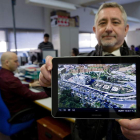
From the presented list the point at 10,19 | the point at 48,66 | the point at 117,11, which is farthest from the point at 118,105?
the point at 10,19

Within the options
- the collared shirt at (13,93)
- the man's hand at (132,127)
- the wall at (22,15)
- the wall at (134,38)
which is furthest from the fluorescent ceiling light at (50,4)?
the wall at (134,38)

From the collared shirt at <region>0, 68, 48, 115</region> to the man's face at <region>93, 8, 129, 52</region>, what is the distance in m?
1.18

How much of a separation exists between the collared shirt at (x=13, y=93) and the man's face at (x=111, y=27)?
118 cm

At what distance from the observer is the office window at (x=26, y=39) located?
5.43 meters

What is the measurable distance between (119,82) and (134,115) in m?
0.15

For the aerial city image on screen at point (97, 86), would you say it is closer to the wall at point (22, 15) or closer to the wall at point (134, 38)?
the wall at point (22, 15)

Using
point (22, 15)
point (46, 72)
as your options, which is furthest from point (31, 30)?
point (46, 72)

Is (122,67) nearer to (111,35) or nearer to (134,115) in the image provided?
(134,115)

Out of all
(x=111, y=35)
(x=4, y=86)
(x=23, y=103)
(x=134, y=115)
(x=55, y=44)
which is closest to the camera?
(x=134, y=115)

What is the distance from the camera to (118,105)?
0.61m

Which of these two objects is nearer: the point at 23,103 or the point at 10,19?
the point at 23,103

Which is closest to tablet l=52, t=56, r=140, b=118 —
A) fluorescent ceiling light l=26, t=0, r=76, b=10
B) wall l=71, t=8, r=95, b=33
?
fluorescent ceiling light l=26, t=0, r=76, b=10

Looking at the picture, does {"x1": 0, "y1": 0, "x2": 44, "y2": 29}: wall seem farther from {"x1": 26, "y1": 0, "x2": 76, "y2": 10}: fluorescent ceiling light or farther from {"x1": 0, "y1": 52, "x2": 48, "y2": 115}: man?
{"x1": 0, "y1": 52, "x2": 48, "y2": 115}: man

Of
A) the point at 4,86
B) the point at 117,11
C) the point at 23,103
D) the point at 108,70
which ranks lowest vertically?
the point at 23,103
